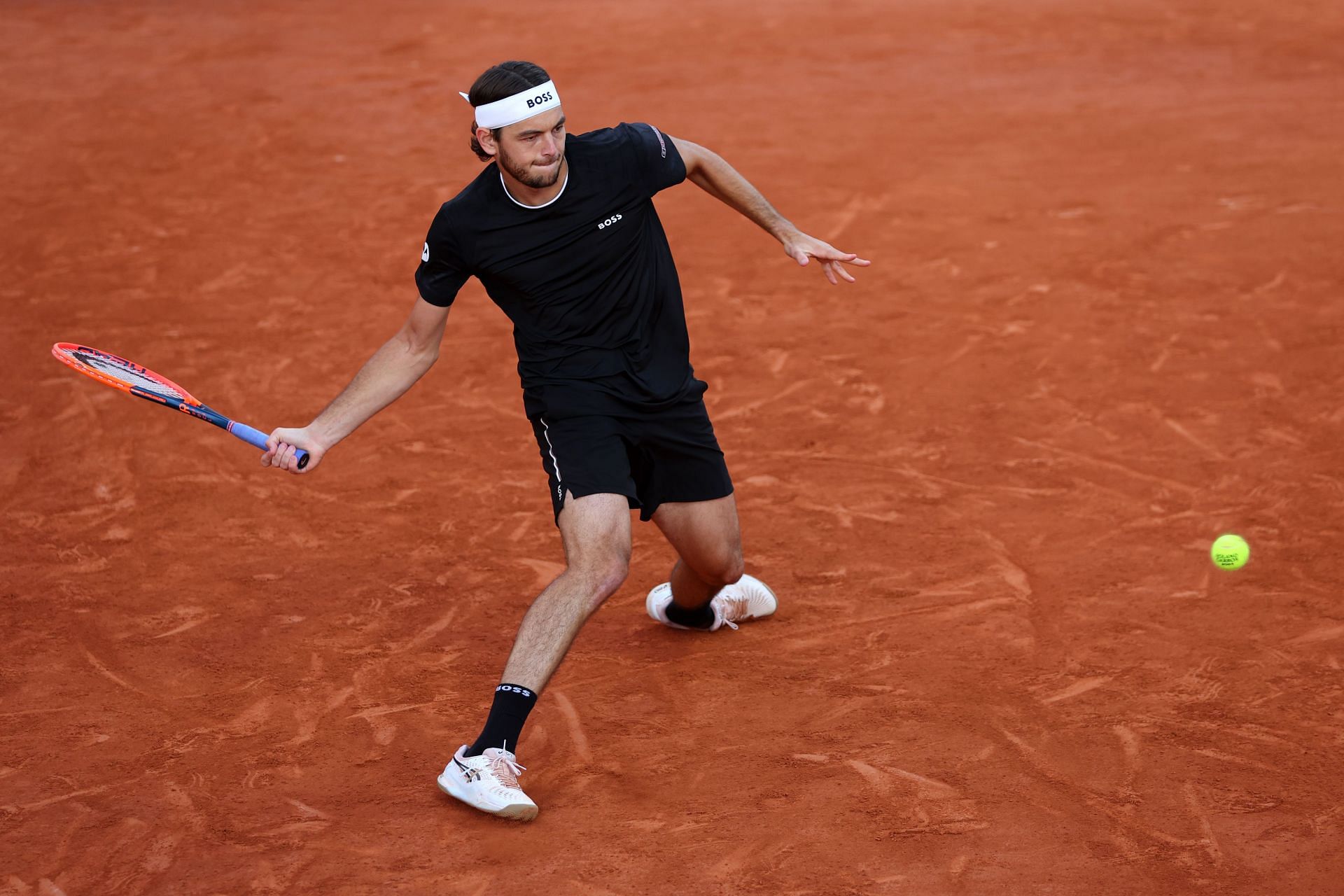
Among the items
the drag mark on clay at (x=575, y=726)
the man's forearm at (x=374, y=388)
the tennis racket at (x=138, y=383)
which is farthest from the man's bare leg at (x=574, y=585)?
the tennis racket at (x=138, y=383)

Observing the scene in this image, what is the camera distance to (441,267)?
4.84m

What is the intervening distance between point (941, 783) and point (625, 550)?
1.29 m

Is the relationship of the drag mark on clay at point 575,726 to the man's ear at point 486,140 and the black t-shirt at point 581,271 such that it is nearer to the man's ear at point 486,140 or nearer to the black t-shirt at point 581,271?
the black t-shirt at point 581,271

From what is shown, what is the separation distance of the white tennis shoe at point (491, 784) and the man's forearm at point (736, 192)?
216 centimetres

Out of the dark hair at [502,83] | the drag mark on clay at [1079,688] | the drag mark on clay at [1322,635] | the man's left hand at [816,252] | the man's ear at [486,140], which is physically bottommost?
the drag mark on clay at [1322,635]

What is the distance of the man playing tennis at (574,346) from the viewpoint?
4.59m

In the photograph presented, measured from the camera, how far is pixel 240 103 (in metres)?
13.9

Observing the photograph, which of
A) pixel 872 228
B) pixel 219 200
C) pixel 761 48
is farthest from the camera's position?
pixel 761 48

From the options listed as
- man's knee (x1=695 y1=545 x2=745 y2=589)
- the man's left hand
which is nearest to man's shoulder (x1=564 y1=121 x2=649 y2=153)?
the man's left hand

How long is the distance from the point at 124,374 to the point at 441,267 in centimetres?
137

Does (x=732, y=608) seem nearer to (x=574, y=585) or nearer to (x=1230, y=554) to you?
(x=574, y=585)

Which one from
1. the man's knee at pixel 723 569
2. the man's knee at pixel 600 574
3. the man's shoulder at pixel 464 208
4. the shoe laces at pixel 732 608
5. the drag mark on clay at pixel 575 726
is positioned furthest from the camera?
the shoe laces at pixel 732 608

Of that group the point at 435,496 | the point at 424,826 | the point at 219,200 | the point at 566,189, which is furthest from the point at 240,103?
the point at 424,826

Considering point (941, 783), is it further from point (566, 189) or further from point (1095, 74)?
point (1095, 74)
